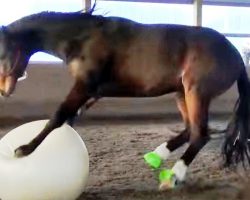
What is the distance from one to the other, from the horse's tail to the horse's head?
91 centimetres

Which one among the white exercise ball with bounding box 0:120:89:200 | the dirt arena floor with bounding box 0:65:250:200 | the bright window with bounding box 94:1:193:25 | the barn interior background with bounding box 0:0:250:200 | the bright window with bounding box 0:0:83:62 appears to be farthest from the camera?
the bright window with bounding box 94:1:193:25

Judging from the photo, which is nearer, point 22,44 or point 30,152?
point 30,152

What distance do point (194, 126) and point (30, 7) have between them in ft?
12.5

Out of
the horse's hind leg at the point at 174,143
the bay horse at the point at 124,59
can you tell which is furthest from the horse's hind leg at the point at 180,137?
the bay horse at the point at 124,59

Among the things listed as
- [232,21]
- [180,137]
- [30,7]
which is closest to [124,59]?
[180,137]

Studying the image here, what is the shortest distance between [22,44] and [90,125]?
7.59 ft

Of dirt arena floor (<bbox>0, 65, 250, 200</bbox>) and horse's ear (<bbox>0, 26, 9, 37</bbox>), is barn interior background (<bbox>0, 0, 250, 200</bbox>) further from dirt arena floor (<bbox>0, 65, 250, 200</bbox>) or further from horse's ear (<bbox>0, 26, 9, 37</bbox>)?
horse's ear (<bbox>0, 26, 9, 37</bbox>)

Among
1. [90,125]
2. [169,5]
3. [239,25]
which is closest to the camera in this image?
[90,125]

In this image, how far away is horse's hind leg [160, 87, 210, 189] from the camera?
214cm

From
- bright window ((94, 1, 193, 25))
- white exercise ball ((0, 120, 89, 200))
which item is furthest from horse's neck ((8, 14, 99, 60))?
bright window ((94, 1, 193, 25))

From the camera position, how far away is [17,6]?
5.53m

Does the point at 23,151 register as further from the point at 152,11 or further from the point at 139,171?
the point at 152,11

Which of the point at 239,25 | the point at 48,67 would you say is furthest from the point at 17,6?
the point at 239,25

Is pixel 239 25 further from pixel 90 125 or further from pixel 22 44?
pixel 22 44
